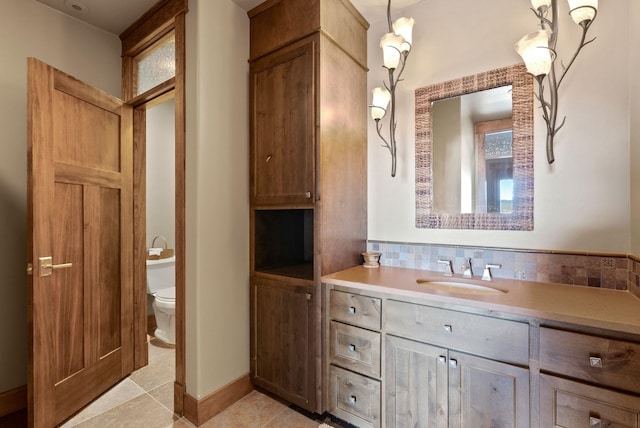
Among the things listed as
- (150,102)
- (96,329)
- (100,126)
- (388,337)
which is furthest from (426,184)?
(96,329)

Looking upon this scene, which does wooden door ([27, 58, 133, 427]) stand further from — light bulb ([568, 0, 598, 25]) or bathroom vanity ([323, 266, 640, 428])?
light bulb ([568, 0, 598, 25])

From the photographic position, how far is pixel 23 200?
192cm

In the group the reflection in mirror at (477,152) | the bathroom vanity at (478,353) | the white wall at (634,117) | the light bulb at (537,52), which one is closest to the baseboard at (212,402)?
the bathroom vanity at (478,353)

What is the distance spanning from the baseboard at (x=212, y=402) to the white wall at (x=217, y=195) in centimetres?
4

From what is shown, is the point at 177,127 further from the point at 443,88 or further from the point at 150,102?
the point at 443,88

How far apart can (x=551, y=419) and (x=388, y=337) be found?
66 centimetres

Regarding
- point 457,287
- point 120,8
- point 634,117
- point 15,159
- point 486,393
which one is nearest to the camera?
point 486,393

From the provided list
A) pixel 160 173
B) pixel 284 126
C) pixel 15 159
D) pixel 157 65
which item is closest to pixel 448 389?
pixel 284 126

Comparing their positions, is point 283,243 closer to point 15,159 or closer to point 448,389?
point 448,389

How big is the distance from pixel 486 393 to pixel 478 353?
0.16m

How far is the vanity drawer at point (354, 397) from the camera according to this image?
4.98ft

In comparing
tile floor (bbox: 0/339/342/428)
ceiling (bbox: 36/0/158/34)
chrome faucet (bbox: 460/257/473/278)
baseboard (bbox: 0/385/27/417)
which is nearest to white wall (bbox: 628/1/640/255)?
chrome faucet (bbox: 460/257/473/278)

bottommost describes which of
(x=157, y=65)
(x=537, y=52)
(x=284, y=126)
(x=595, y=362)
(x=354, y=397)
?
(x=354, y=397)

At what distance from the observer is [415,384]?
4.58ft
